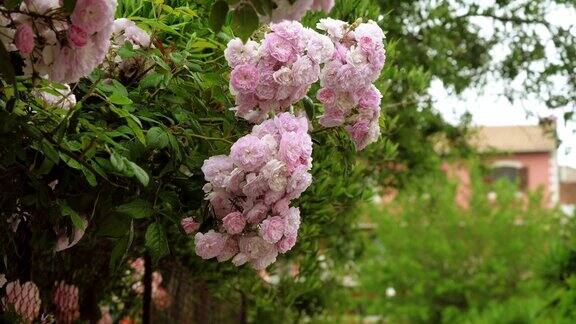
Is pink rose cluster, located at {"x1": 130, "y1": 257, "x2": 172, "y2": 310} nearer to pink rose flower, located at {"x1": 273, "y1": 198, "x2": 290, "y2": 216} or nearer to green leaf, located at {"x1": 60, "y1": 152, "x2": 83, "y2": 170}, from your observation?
pink rose flower, located at {"x1": 273, "y1": 198, "x2": 290, "y2": 216}

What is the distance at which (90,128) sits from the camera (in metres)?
2.61

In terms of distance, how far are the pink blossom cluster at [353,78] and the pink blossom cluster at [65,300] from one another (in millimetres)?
1651

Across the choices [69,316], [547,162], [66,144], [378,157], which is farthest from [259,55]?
[547,162]

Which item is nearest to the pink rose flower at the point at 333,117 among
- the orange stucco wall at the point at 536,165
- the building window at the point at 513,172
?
the orange stucco wall at the point at 536,165

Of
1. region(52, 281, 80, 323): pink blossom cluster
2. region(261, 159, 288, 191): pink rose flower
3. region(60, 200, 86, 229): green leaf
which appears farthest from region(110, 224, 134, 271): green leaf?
region(52, 281, 80, 323): pink blossom cluster

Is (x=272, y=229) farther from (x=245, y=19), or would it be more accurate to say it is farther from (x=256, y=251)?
(x=245, y=19)

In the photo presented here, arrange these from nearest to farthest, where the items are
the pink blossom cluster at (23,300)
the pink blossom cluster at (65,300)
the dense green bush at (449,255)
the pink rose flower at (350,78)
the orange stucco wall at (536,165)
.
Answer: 1. the pink rose flower at (350,78)
2. the pink blossom cluster at (23,300)
3. the pink blossom cluster at (65,300)
4. the dense green bush at (449,255)
5. the orange stucco wall at (536,165)

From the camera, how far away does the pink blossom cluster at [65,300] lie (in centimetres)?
417

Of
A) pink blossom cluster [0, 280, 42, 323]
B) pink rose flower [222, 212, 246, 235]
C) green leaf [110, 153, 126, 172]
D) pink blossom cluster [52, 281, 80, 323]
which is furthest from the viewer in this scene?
pink blossom cluster [52, 281, 80, 323]

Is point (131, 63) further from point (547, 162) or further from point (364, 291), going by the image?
point (547, 162)

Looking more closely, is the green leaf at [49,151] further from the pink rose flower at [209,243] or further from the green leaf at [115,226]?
the pink rose flower at [209,243]

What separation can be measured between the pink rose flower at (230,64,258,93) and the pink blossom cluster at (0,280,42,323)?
106cm

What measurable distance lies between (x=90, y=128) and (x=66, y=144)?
12cm

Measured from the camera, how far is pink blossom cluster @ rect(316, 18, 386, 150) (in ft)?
9.61
